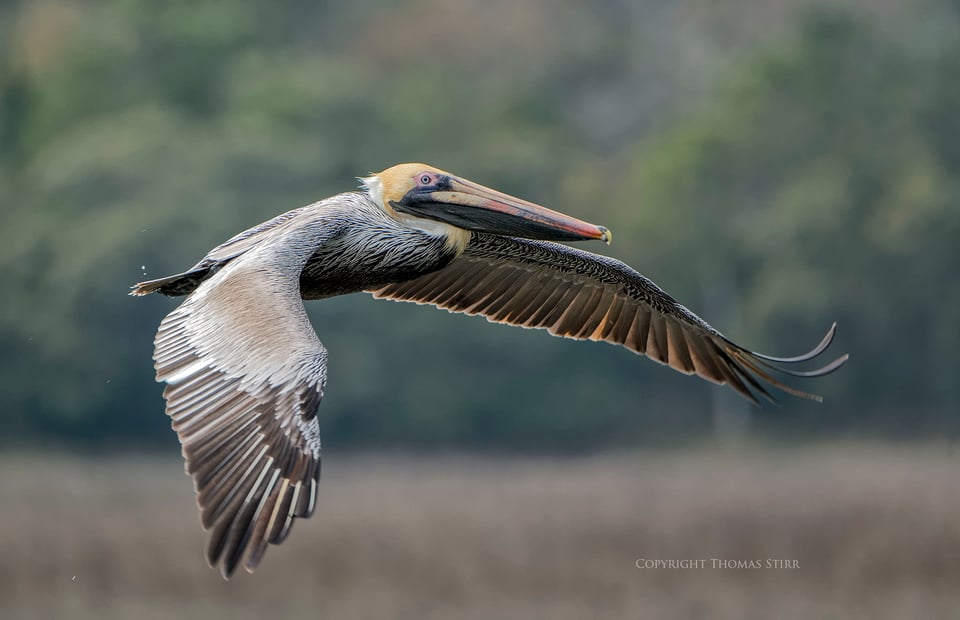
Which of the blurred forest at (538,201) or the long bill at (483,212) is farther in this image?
the blurred forest at (538,201)

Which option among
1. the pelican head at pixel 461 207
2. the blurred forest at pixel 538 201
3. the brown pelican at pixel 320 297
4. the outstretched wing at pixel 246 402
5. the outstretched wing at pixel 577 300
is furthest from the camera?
the blurred forest at pixel 538 201

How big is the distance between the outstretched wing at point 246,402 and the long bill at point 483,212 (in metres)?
1.32

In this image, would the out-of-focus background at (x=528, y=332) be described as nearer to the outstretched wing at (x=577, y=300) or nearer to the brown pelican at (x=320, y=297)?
the outstretched wing at (x=577, y=300)

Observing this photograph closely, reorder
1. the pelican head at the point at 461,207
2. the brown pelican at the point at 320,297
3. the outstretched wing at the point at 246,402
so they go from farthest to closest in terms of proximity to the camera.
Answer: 1. the pelican head at the point at 461,207
2. the brown pelican at the point at 320,297
3. the outstretched wing at the point at 246,402

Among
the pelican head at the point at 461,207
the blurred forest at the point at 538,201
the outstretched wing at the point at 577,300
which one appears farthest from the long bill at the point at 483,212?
the blurred forest at the point at 538,201

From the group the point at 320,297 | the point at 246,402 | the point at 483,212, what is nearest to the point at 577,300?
the point at 483,212

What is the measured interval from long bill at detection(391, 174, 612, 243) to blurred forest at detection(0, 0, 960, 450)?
2773 centimetres

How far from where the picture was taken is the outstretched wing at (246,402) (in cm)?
690

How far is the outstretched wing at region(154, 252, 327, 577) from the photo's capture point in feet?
22.6

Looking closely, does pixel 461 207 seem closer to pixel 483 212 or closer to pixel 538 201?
pixel 483 212

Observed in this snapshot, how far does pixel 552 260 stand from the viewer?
10.5m

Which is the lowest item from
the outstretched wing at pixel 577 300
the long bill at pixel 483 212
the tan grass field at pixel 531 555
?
the tan grass field at pixel 531 555

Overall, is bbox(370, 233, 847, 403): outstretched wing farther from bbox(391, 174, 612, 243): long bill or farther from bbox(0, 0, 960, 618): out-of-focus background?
bbox(0, 0, 960, 618): out-of-focus background

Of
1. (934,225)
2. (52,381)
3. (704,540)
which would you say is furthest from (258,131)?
(704,540)
